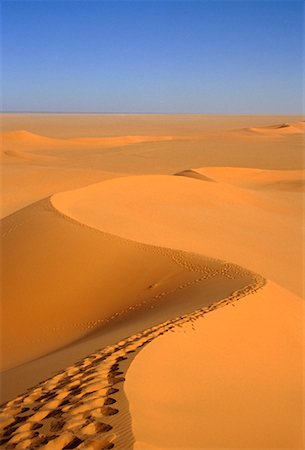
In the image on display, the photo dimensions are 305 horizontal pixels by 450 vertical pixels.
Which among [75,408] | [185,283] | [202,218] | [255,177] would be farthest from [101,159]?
[75,408]

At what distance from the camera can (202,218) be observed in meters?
13.1

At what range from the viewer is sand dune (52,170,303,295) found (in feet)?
33.2

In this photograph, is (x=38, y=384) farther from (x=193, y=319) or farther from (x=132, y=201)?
(x=132, y=201)

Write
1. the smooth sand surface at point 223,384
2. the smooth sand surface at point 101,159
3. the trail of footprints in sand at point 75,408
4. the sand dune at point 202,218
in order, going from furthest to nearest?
the smooth sand surface at point 101,159
the sand dune at point 202,218
the smooth sand surface at point 223,384
the trail of footprints in sand at point 75,408

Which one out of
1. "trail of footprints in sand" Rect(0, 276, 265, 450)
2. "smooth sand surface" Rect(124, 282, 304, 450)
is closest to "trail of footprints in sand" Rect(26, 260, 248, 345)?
"smooth sand surface" Rect(124, 282, 304, 450)

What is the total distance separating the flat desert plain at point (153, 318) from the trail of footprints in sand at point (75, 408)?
0.02 m

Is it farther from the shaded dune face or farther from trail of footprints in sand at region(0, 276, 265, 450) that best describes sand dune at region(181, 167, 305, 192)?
trail of footprints in sand at region(0, 276, 265, 450)

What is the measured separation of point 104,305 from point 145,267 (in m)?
1.03

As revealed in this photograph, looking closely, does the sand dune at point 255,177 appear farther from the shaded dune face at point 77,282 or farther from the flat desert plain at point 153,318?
the shaded dune face at point 77,282

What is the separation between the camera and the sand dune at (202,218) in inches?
399

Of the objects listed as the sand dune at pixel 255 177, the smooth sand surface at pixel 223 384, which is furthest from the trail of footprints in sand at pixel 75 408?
the sand dune at pixel 255 177

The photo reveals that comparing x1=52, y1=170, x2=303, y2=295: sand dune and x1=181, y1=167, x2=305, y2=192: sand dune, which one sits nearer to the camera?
x1=52, y1=170, x2=303, y2=295: sand dune

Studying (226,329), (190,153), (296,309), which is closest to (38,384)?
(226,329)

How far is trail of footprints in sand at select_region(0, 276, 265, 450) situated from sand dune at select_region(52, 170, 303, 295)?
445 centimetres
